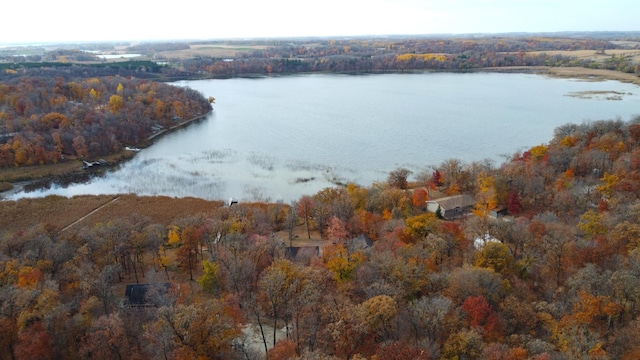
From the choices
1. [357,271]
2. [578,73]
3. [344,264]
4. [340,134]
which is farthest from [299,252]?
[578,73]

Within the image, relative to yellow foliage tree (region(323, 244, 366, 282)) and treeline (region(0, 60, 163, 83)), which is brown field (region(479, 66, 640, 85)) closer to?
treeline (region(0, 60, 163, 83))

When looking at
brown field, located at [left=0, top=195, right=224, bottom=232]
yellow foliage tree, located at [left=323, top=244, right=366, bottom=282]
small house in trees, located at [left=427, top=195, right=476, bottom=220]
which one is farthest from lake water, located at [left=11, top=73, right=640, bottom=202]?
yellow foliage tree, located at [left=323, top=244, right=366, bottom=282]

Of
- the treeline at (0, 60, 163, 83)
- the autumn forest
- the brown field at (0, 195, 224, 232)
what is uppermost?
the treeline at (0, 60, 163, 83)

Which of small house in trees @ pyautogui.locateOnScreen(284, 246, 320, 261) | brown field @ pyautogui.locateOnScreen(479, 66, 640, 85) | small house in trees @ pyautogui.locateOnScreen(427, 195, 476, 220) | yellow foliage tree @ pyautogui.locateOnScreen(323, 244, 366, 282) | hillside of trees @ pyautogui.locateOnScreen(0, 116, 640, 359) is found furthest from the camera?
brown field @ pyautogui.locateOnScreen(479, 66, 640, 85)

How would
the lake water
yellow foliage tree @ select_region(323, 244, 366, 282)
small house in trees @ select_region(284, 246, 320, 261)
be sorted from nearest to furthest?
yellow foliage tree @ select_region(323, 244, 366, 282) → small house in trees @ select_region(284, 246, 320, 261) → the lake water

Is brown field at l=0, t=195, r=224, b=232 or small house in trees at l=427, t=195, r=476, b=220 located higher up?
Result: small house in trees at l=427, t=195, r=476, b=220

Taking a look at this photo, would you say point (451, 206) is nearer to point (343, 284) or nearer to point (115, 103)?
point (343, 284)

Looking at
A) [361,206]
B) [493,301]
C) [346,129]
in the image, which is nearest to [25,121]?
[346,129]
